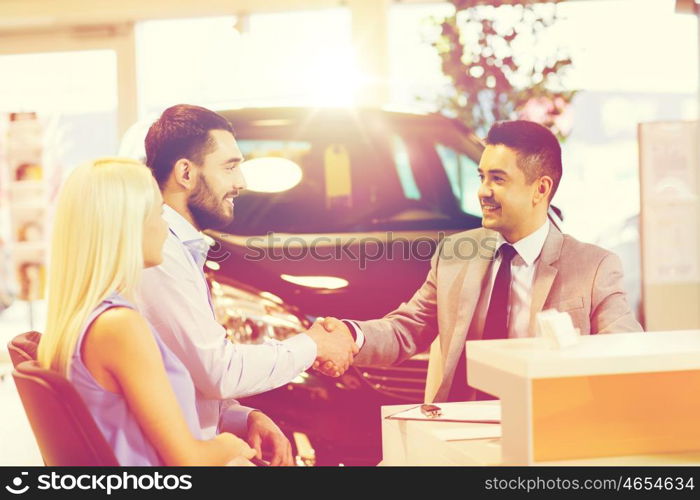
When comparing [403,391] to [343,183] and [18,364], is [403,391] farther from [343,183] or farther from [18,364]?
[18,364]

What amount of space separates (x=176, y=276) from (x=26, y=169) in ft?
10.8

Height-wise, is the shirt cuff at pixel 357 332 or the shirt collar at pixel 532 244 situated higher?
the shirt collar at pixel 532 244

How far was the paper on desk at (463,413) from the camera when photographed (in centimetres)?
172

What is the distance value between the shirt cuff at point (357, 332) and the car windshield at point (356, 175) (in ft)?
1.46

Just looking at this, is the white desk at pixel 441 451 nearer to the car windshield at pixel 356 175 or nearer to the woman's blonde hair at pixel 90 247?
the woman's blonde hair at pixel 90 247

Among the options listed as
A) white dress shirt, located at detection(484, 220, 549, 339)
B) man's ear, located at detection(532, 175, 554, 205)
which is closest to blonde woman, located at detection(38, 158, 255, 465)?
white dress shirt, located at detection(484, 220, 549, 339)

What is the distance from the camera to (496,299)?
2.12m

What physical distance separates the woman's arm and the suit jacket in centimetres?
86

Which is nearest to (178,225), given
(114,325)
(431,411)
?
(114,325)

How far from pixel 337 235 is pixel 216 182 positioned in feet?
2.37

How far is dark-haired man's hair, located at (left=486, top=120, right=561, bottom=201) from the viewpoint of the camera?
2.10m

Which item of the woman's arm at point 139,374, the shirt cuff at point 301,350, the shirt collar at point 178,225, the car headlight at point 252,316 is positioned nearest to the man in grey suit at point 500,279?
the car headlight at point 252,316

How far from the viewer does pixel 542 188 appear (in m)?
2.12

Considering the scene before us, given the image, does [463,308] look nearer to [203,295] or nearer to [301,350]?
[301,350]
